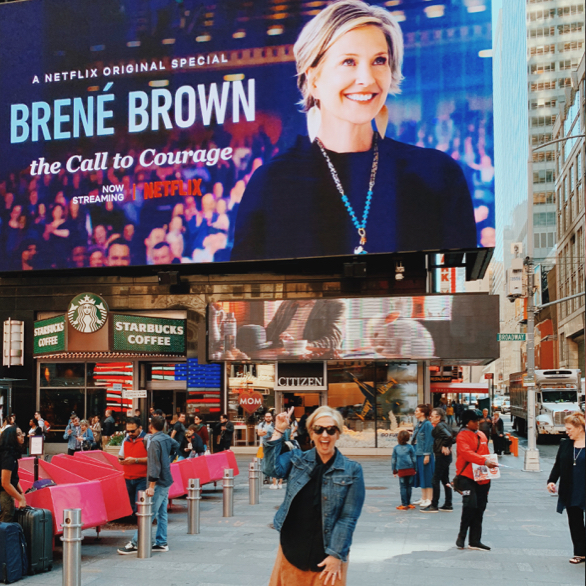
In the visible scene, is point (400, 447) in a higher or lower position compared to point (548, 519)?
higher

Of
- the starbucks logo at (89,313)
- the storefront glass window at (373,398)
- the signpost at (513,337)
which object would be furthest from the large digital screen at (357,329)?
the starbucks logo at (89,313)

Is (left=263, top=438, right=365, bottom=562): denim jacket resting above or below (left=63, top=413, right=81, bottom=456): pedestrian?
above

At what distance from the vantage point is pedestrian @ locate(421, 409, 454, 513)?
13984 mm

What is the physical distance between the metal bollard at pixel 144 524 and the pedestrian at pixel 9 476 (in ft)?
4.91

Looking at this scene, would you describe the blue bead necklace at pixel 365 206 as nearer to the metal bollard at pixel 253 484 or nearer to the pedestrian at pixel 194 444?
the pedestrian at pixel 194 444

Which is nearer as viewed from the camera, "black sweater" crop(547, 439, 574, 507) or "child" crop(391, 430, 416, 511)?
"black sweater" crop(547, 439, 574, 507)

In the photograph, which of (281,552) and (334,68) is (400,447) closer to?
(281,552)

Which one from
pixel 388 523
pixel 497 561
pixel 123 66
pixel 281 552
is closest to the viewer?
pixel 281 552

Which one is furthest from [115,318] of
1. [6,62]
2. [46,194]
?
[6,62]

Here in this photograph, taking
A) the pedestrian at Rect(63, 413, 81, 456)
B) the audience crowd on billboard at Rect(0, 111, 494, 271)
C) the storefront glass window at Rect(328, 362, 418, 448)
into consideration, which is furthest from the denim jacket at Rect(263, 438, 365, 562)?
the audience crowd on billboard at Rect(0, 111, 494, 271)

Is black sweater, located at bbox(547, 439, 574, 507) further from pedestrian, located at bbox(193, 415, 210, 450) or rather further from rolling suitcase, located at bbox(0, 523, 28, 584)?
pedestrian, located at bbox(193, 415, 210, 450)

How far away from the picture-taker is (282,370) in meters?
28.0

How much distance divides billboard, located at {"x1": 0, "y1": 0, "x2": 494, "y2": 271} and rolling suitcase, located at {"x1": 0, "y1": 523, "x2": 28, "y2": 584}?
19.9 metres

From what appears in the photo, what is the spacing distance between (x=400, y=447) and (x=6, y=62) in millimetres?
26600
